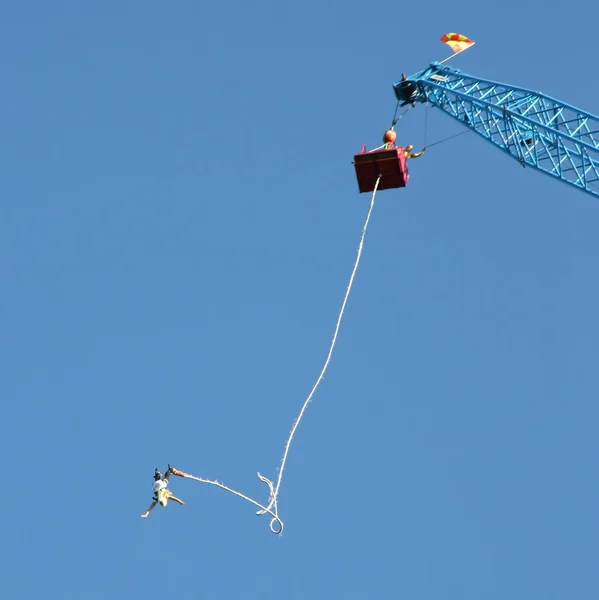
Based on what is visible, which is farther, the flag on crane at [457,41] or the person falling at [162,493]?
the flag on crane at [457,41]

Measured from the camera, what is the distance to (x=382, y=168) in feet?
167

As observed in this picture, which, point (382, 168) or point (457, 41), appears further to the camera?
point (457, 41)

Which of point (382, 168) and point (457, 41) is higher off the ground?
point (457, 41)

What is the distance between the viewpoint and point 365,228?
4869 cm

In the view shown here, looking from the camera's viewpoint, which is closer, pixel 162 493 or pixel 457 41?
pixel 162 493

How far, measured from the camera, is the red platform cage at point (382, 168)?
166 ft

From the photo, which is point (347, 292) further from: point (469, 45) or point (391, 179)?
point (469, 45)

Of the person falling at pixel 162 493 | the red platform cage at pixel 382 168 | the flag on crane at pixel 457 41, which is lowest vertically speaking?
the person falling at pixel 162 493

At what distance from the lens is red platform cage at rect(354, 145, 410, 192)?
5050 centimetres

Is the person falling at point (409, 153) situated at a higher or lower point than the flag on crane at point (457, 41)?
lower

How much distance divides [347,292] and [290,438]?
5.01 meters

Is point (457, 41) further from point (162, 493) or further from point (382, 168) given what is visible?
point (162, 493)

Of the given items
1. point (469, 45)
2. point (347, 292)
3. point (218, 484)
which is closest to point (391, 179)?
point (347, 292)

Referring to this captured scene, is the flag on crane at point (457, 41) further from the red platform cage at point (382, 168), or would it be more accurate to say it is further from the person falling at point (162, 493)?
the person falling at point (162, 493)
